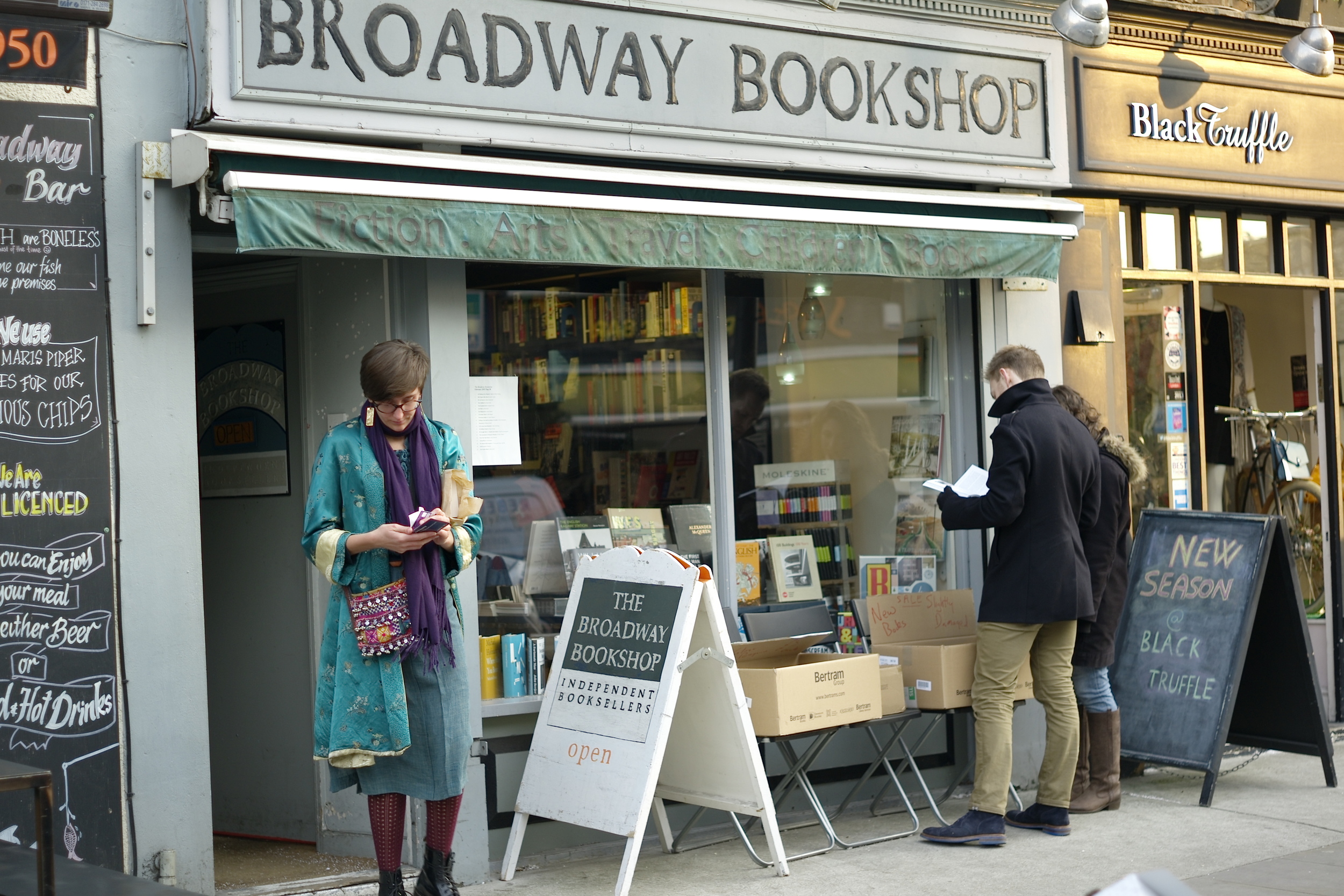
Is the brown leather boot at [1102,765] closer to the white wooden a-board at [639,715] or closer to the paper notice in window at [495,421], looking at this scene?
the white wooden a-board at [639,715]

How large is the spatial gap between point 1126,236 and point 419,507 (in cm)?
467

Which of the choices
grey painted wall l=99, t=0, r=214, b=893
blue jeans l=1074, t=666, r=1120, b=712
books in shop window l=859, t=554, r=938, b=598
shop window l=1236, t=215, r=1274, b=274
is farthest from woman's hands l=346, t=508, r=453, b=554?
shop window l=1236, t=215, r=1274, b=274

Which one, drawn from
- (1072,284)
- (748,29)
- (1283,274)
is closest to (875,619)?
(1072,284)

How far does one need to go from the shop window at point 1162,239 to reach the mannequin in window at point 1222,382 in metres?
0.88

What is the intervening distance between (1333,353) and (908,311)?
3.04 metres

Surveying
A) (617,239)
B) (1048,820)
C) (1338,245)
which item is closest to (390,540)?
(617,239)

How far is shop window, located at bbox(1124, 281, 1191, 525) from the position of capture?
26.2ft

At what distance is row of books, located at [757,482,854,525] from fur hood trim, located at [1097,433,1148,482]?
1.34 metres

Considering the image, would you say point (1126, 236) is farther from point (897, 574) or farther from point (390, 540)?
point (390, 540)

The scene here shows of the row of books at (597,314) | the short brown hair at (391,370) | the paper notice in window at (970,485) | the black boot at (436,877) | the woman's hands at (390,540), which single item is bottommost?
the black boot at (436,877)

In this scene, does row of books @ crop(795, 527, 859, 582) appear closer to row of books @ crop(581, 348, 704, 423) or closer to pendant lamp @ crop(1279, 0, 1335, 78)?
row of books @ crop(581, 348, 704, 423)

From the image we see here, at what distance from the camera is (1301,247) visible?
28.4ft

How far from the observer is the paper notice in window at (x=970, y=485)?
5988 mm

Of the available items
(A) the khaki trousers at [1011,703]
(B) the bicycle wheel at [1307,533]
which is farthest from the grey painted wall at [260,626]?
(B) the bicycle wheel at [1307,533]
